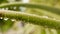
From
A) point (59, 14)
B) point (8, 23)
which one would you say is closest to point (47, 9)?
point (59, 14)

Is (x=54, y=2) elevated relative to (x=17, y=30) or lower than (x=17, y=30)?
elevated

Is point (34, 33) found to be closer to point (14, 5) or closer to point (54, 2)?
→ point (14, 5)

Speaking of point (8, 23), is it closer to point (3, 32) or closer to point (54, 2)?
point (3, 32)

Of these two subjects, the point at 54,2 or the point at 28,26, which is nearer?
the point at 28,26

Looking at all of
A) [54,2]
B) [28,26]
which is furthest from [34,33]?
[54,2]

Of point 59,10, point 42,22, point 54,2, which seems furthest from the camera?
point 54,2

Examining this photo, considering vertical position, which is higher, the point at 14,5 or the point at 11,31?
the point at 14,5

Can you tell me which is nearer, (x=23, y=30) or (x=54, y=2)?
(x=23, y=30)

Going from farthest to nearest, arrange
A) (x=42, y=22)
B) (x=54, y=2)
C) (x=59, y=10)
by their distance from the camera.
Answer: (x=54, y=2), (x=59, y=10), (x=42, y=22)
